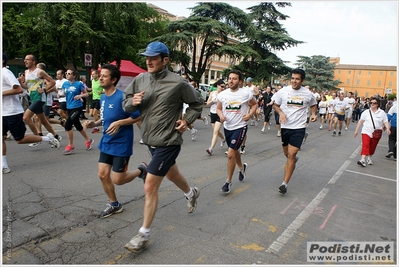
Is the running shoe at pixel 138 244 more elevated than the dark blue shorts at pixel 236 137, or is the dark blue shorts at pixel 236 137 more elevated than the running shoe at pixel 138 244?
the dark blue shorts at pixel 236 137

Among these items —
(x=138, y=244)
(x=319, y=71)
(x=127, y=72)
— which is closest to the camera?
(x=138, y=244)

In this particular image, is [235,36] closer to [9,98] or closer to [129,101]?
[9,98]

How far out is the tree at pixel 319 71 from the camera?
58.8 metres

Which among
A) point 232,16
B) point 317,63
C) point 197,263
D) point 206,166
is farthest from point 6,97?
point 317,63

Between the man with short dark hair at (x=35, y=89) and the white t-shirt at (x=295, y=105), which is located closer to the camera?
the white t-shirt at (x=295, y=105)

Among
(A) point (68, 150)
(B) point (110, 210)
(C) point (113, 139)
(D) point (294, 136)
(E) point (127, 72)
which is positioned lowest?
(A) point (68, 150)

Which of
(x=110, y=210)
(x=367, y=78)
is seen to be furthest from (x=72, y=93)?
(x=367, y=78)

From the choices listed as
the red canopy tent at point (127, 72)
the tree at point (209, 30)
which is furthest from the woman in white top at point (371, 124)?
the tree at point (209, 30)

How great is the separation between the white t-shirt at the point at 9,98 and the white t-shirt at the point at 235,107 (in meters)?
3.44

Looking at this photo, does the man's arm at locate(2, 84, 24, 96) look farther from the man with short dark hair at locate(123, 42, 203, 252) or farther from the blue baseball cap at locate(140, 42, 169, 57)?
the blue baseball cap at locate(140, 42, 169, 57)

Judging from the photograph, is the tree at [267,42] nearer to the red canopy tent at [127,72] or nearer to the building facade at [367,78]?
the red canopy tent at [127,72]

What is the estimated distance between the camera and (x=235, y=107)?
5371 mm

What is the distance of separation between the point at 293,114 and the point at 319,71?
58.3m

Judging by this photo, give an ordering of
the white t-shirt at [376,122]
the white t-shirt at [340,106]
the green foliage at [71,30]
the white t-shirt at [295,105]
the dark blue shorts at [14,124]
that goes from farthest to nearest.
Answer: the green foliage at [71,30] < the white t-shirt at [340,106] < the white t-shirt at [376,122] < the dark blue shorts at [14,124] < the white t-shirt at [295,105]
